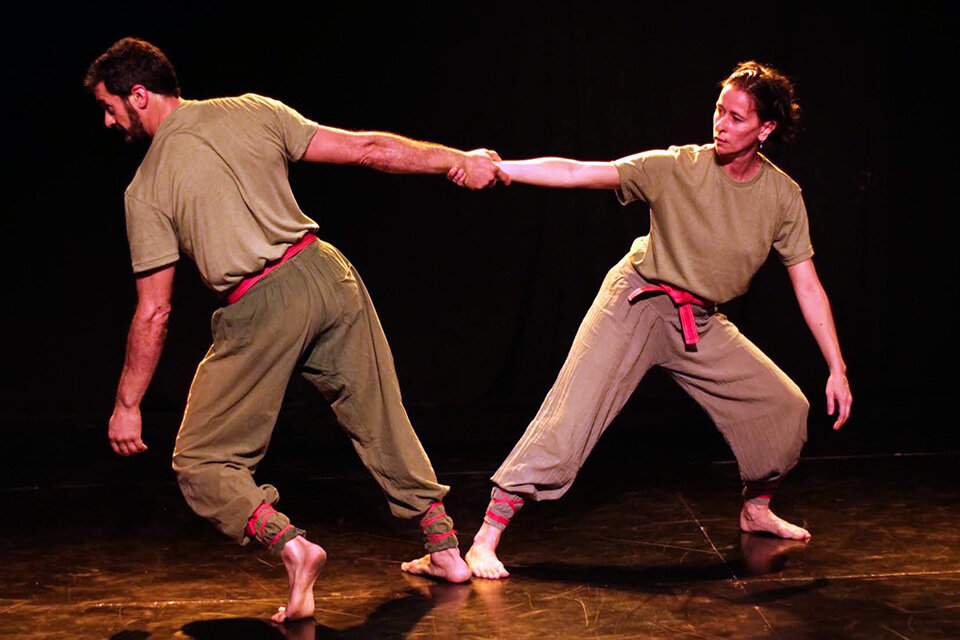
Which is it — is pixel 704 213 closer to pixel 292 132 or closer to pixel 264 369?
pixel 292 132

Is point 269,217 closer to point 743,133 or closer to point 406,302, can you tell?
point 743,133

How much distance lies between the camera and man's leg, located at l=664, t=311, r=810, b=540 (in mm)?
3473

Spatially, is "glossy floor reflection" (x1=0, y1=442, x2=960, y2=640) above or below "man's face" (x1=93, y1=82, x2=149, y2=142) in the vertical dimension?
below

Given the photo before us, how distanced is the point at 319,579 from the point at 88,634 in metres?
0.63

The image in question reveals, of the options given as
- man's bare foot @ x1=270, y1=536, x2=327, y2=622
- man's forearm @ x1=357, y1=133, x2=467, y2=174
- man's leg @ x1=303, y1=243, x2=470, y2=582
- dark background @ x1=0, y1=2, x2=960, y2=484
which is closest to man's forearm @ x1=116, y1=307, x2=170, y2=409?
man's leg @ x1=303, y1=243, x2=470, y2=582

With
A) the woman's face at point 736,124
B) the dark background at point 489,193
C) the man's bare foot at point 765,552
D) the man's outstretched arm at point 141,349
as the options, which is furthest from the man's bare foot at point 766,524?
the man's outstretched arm at point 141,349

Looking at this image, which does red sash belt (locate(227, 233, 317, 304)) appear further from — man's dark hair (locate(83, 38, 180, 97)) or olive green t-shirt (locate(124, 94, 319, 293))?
man's dark hair (locate(83, 38, 180, 97))

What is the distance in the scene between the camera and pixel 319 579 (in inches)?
132

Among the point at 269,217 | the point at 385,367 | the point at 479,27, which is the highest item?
the point at 479,27

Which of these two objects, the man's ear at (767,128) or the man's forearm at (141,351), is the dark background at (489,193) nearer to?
the man's ear at (767,128)

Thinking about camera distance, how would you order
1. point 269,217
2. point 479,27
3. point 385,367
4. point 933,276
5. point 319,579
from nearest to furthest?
point 269,217
point 385,367
point 319,579
point 479,27
point 933,276

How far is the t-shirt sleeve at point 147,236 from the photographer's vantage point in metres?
2.85

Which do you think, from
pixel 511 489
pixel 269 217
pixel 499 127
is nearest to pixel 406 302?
pixel 499 127

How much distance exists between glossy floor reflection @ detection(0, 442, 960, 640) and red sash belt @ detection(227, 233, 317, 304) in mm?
795
